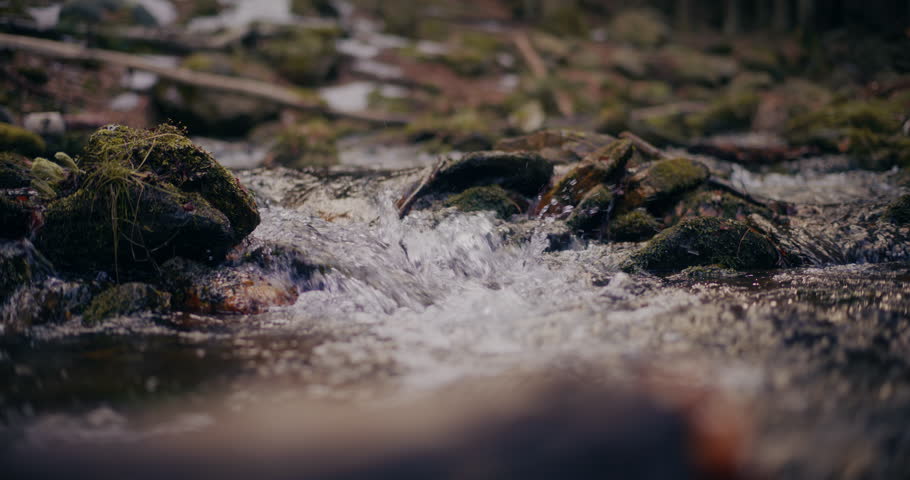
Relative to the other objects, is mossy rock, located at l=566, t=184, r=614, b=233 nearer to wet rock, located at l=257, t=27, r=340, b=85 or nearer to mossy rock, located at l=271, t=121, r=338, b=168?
mossy rock, located at l=271, t=121, r=338, b=168

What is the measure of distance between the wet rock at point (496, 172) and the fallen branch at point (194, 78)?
6155 mm

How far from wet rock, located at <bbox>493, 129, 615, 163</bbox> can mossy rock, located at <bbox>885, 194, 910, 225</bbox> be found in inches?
138

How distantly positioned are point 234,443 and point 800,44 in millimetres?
26517

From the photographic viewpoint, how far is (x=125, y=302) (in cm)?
375

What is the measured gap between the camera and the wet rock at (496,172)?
6211 mm

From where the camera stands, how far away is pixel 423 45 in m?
18.5

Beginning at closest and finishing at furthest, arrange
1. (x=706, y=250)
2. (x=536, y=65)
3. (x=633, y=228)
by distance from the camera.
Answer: (x=706, y=250) < (x=633, y=228) < (x=536, y=65)

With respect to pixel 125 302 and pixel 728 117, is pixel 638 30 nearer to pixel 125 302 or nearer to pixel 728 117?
pixel 728 117

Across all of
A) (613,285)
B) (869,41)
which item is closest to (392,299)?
(613,285)

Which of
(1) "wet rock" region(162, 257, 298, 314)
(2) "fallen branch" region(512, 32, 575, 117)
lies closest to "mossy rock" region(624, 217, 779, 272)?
(1) "wet rock" region(162, 257, 298, 314)

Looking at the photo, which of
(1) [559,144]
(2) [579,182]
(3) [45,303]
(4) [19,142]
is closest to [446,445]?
(3) [45,303]

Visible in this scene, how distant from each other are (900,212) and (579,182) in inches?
144

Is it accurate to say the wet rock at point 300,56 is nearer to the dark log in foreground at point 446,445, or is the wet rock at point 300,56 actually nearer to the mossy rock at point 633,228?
the mossy rock at point 633,228

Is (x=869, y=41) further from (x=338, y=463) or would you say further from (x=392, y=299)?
(x=338, y=463)
